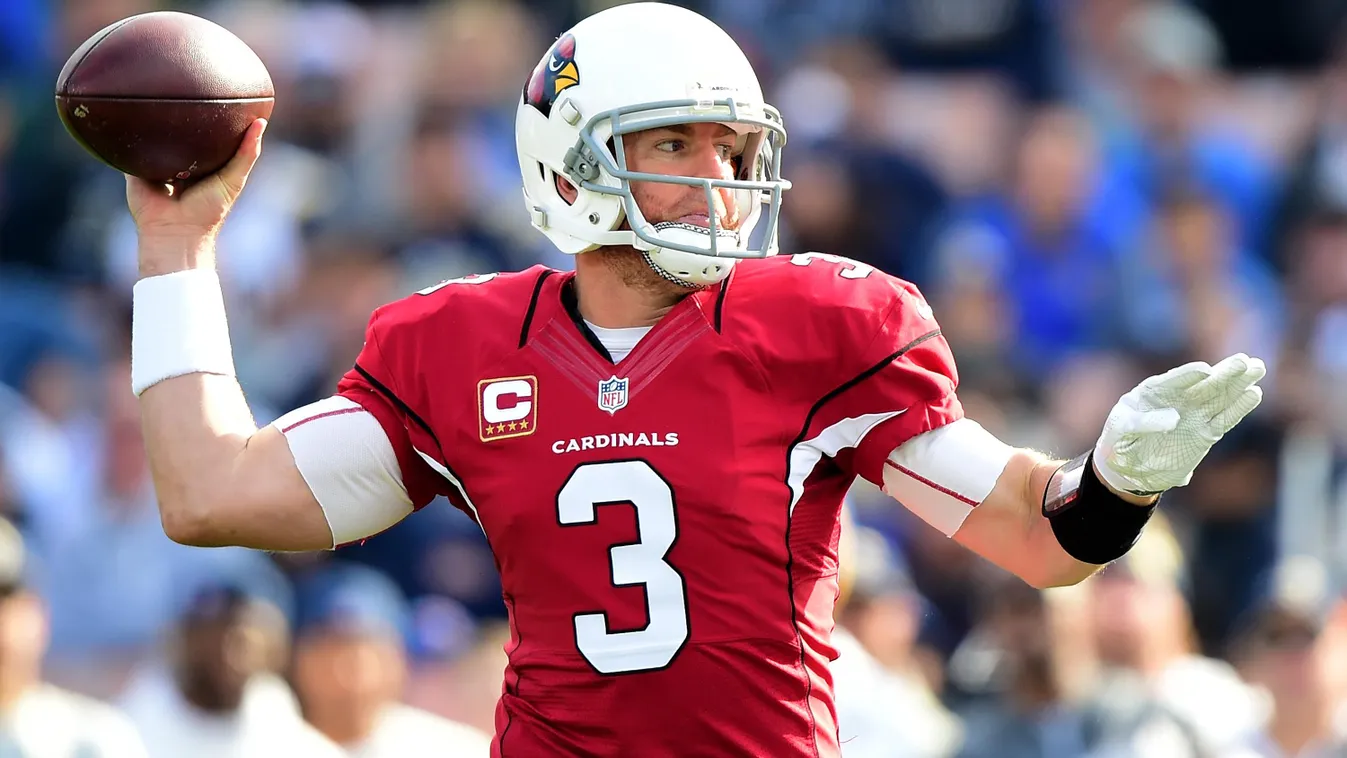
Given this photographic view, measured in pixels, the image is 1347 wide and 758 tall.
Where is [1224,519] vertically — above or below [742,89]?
below

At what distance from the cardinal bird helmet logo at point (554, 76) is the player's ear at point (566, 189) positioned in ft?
0.37

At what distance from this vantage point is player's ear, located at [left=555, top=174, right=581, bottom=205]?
3348 millimetres

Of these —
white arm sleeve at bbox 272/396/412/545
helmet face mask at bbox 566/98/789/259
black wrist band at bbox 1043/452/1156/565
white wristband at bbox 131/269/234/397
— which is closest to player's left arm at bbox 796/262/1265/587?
black wrist band at bbox 1043/452/1156/565

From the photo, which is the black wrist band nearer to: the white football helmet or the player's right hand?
the white football helmet

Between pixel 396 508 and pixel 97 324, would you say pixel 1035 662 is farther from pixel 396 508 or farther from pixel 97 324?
pixel 97 324

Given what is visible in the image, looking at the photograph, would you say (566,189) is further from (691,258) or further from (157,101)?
(157,101)

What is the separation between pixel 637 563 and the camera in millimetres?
3012

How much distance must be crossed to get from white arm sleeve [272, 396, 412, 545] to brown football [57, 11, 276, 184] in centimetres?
45

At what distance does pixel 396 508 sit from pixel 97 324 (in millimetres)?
4991

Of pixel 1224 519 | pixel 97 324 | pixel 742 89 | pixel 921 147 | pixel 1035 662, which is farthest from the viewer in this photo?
pixel 921 147

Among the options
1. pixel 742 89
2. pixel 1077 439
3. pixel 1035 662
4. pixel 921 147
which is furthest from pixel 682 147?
pixel 921 147

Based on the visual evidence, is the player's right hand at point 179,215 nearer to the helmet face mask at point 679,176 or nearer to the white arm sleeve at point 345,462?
the white arm sleeve at point 345,462

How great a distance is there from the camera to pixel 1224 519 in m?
6.70

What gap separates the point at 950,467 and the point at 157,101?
139 centimetres
